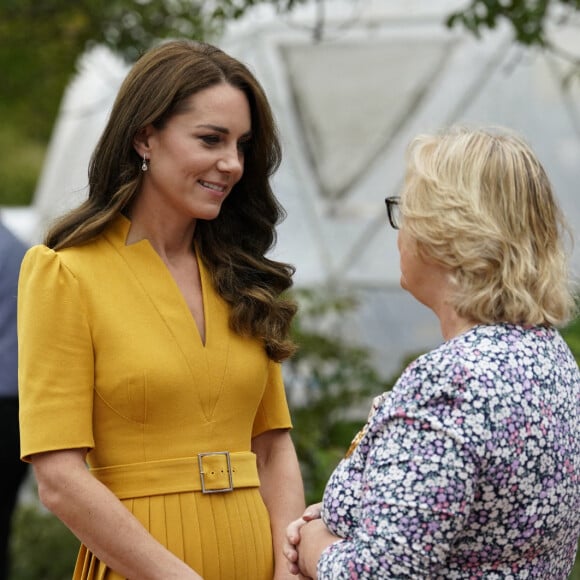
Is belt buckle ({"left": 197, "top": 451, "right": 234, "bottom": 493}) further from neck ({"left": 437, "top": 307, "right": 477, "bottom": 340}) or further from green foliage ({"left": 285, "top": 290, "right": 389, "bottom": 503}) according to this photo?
green foliage ({"left": 285, "top": 290, "right": 389, "bottom": 503})

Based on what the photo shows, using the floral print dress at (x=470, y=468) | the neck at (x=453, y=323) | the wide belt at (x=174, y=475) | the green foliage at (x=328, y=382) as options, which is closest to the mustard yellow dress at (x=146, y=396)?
the wide belt at (x=174, y=475)

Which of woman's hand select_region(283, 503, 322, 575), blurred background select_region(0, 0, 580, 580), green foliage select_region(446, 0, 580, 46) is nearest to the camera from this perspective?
woman's hand select_region(283, 503, 322, 575)

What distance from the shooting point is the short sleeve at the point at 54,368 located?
9.58ft

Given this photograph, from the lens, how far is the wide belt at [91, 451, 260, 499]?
3061 mm

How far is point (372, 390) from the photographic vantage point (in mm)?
7465

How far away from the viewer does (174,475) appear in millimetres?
3084

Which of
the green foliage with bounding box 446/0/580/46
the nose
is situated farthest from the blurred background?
the nose

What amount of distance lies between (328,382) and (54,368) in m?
4.66

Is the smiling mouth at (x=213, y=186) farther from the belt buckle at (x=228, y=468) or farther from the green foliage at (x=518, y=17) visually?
the green foliage at (x=518, y=17)

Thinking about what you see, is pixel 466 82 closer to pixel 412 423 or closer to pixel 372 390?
pixel 372 390

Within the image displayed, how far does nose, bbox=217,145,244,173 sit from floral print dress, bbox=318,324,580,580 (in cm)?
95

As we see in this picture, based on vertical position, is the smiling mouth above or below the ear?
below

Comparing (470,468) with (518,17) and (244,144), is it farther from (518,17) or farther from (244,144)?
(518,17)

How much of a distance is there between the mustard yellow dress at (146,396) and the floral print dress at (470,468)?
64 cm
